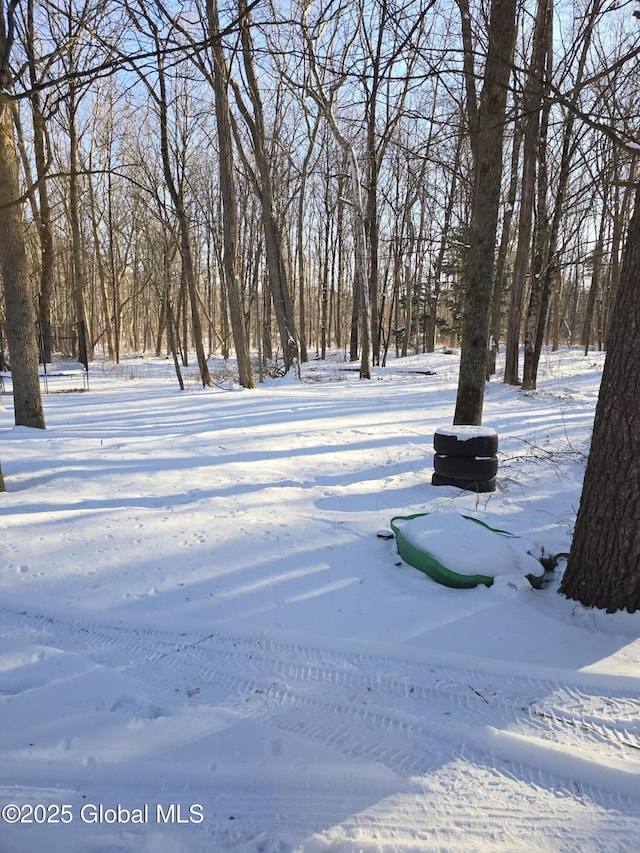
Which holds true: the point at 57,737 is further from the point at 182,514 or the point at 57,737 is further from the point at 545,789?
the point at 182,514

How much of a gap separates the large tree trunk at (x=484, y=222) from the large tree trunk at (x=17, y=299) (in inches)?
234

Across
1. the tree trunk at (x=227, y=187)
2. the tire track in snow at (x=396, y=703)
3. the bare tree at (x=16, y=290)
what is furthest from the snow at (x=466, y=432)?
the tree trunk at (x=227, y=187)

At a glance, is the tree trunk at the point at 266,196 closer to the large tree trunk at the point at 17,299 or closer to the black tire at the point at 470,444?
the large tree trunk at the point at 17,299

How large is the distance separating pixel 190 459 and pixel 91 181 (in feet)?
85.3

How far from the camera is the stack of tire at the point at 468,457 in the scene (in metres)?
4.74

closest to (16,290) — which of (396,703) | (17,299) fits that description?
(17,299)

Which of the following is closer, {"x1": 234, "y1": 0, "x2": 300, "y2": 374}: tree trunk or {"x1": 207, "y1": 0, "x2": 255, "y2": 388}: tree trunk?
{"x1": 207, "y1": 0, "x2": 255, "y2": 388}: tree trunk

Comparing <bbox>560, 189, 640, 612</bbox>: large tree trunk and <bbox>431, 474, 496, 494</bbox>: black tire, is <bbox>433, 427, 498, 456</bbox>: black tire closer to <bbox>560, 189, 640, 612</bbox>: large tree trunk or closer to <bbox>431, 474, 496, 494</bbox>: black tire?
<bbox>431, 474, 496, 494</bbox>: black tire

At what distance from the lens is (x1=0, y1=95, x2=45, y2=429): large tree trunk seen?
6062 mm

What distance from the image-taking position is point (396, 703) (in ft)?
6.86

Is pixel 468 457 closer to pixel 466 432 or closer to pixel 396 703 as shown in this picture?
pixel 466 432

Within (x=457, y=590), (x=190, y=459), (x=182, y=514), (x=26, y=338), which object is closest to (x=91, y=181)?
(x=26, y=338)

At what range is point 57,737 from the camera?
72.1 inches

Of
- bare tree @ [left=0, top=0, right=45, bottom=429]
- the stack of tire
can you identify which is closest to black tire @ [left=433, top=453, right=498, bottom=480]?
the stack of tire
